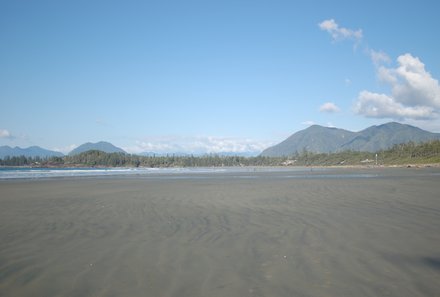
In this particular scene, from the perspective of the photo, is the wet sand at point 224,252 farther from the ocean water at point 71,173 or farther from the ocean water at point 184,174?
the ocean water at point 71,173

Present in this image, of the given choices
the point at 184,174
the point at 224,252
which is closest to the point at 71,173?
the point at 184,174

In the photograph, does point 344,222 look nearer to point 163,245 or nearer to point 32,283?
point 163,245

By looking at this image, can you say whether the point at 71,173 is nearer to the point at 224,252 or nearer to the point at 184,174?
the point at 184,174

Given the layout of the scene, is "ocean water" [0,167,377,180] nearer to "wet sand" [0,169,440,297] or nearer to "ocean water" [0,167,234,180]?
"ocean water" [0,167,234,180]

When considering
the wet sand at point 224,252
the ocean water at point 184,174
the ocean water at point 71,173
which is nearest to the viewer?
the wet sand at point 224,252

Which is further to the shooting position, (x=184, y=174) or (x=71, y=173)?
(x=71, y=173)

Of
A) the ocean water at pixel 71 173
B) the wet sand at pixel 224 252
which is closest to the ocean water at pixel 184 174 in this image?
the ocean water at pixel 71 173

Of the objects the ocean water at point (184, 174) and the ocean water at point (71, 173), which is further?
the ocean water at point (71, 173)

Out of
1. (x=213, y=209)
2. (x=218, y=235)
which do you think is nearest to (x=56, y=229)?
(x=218, y=235)

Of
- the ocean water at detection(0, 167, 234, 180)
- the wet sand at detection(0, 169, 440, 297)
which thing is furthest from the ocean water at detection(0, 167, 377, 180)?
the wet sand at detection(0, 169, 440, 297)

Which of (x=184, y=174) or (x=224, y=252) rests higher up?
(x=184, y=174)

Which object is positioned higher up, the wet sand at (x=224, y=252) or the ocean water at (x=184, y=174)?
the ocean water at (x=184, y=174)

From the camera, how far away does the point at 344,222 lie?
1132 cm

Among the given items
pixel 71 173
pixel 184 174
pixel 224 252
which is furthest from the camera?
pixel 71 173
